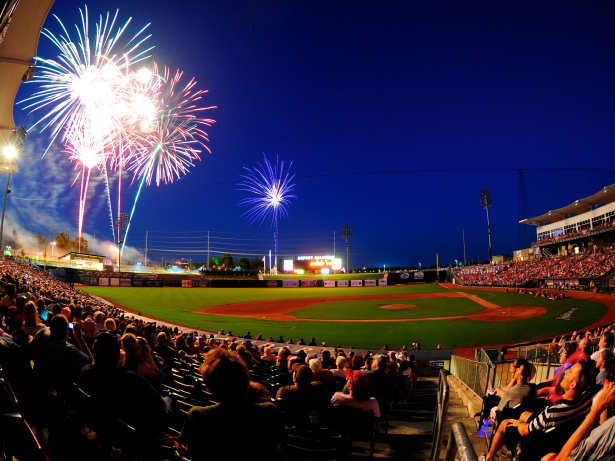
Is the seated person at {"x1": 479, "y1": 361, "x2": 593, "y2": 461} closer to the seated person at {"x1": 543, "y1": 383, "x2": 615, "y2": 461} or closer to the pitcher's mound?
the seated person at {"x1": 543, "y1": 383, "x2": 615, "y2": 461}

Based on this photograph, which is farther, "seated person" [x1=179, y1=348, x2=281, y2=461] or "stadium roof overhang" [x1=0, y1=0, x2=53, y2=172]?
"stadium roof overhang" [x1=0, y1=0, x2=53, y2=172]

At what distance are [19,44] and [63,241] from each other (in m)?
159

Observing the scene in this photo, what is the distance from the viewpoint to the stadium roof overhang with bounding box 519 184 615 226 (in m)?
54.1

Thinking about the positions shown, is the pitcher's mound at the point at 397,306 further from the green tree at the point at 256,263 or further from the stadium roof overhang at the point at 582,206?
the green tree at the point at 256,263

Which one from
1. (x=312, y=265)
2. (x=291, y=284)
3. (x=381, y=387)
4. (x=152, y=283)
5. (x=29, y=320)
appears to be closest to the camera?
(x=29, y=320)

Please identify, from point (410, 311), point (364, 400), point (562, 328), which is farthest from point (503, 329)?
point (364, 400)

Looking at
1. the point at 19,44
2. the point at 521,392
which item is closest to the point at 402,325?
the point at 521,392

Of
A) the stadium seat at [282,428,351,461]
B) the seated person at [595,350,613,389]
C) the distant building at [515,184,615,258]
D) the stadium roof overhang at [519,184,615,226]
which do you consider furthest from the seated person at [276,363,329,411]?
the stadium roof overhang at [519,184,615,226]

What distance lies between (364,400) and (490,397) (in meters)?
2.24

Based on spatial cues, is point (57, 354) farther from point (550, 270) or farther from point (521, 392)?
point (550, 270)

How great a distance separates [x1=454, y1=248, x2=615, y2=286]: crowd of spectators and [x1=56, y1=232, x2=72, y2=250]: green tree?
468 ft

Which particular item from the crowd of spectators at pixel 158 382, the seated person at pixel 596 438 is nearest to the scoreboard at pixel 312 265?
the crowd of spectators at pixel 158 382

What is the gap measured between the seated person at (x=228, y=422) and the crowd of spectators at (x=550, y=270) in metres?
37.0

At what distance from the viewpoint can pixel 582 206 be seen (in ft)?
208
